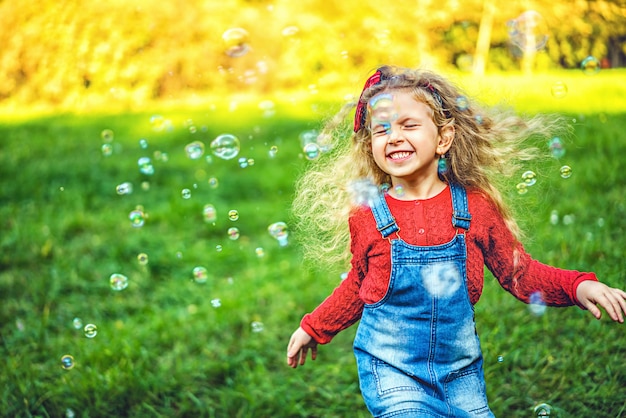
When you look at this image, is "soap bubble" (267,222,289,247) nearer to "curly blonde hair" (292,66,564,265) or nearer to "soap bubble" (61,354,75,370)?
"curly blonde hair" (292,66,564,265)

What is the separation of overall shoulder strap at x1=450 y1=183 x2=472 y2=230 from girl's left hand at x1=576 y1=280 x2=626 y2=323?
0.37 metres

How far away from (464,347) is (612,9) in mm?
4540

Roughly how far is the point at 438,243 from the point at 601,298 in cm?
46

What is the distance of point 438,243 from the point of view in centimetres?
187

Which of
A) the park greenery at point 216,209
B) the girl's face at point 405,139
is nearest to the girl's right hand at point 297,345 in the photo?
the park greenery at point 216,209

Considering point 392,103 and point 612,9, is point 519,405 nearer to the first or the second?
point 392,103

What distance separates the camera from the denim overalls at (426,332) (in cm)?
185

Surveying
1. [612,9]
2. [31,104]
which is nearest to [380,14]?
[612,9]

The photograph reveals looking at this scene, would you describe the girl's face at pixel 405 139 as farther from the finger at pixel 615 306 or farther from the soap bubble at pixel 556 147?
the soap bubble at pixel 556 147

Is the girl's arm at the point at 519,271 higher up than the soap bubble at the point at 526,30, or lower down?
lower down

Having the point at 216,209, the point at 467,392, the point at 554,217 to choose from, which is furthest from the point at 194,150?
the point at 554,217

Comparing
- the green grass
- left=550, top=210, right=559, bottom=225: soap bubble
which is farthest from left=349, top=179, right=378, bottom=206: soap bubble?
left=550, top=210, right=559, bottom=225: soap bubble

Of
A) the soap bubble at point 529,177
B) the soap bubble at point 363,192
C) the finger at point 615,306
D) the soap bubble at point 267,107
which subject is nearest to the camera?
the finger at point 615,306

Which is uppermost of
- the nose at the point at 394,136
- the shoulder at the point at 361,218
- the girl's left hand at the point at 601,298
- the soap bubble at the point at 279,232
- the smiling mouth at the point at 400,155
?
the nose at the point at 394,136
